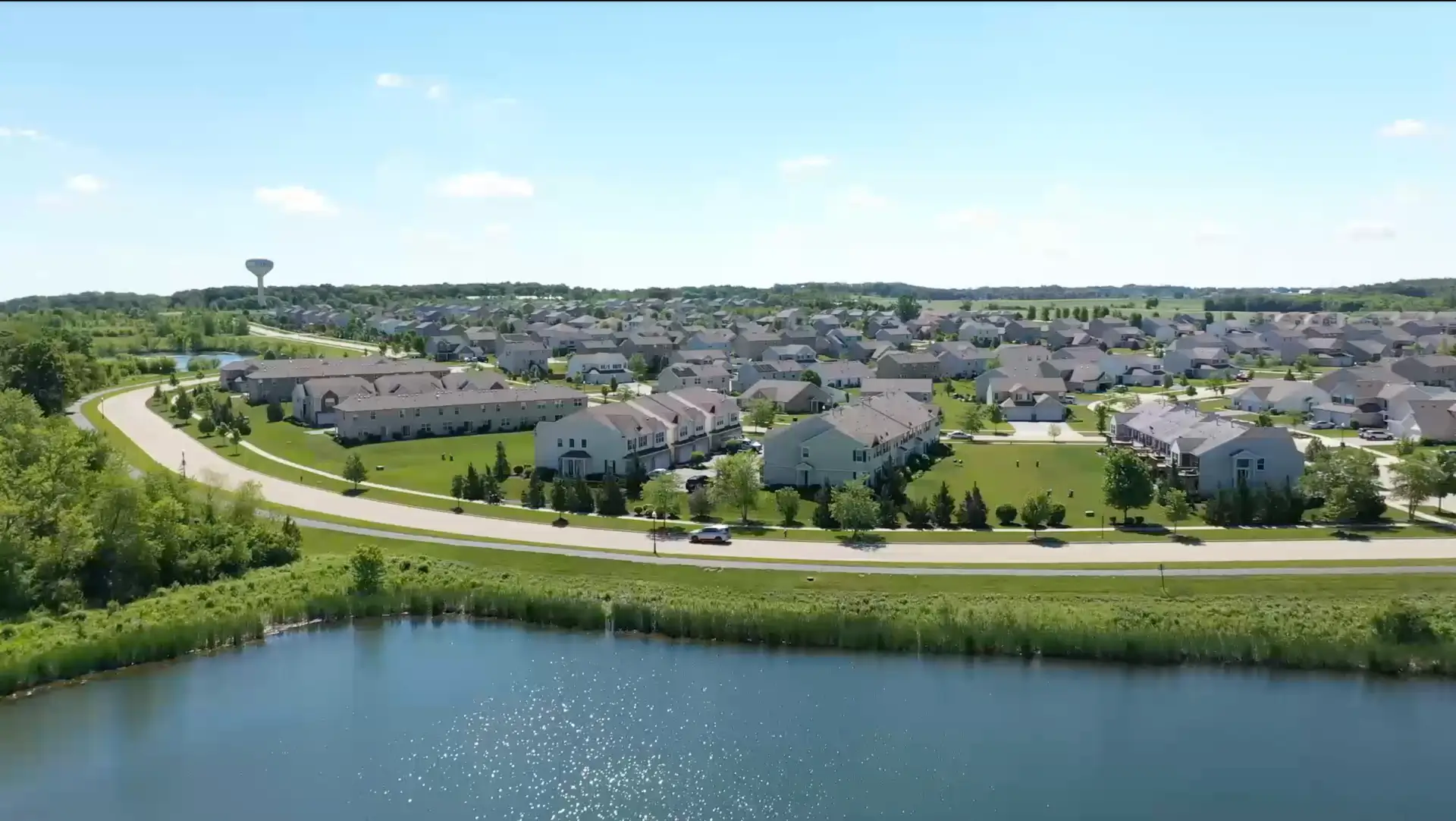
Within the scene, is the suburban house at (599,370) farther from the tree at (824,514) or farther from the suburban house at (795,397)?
the tree at (824,514)

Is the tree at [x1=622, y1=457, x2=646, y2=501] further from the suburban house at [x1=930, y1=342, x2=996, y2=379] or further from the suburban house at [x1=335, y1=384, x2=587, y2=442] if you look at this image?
the suburban house at [x1=930, y1=342, x2=996, y2=379]

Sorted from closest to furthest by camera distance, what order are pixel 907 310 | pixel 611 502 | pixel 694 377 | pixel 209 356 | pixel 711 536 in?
pixel 711 536
pixel 611 502
pixel 694 377
pixel 209 356
pixel 907 310

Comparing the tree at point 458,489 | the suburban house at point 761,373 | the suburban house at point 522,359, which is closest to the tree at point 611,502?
the tree at point 458,489

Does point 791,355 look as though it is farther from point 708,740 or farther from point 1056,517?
point 708,740

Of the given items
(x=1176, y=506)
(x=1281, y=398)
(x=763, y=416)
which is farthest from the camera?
(x=1281, y=398)

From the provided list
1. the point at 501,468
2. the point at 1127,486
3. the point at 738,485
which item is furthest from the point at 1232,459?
the point at 501,468

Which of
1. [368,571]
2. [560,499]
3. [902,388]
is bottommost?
[368,571]
